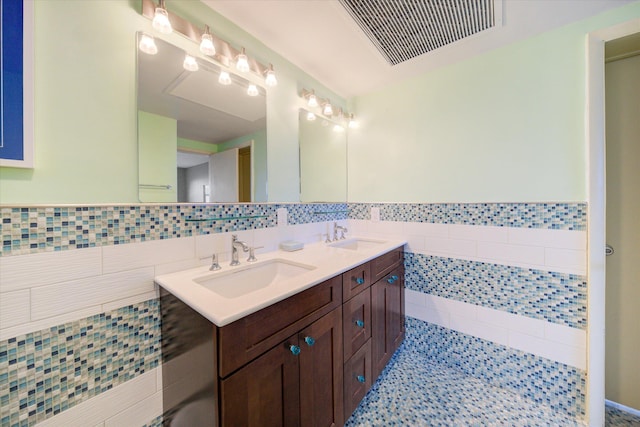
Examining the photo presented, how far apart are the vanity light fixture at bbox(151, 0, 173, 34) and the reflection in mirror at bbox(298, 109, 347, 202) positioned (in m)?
0.95

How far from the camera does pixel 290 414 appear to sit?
88cm

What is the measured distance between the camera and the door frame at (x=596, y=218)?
50.2 inches

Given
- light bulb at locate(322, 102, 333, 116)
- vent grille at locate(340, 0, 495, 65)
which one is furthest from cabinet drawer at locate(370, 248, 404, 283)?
Result: vent grille at locate(340, 0, 495, 65)

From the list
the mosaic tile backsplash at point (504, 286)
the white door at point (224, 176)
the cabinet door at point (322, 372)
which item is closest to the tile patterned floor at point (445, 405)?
the cabinet door at point (322, 372)

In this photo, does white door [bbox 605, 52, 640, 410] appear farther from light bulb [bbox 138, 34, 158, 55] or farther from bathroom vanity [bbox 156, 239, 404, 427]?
light bulb [bbox 138, 34, 158, 55]

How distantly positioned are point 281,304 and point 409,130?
1767 millimetres

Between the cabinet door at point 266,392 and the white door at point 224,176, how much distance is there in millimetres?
843

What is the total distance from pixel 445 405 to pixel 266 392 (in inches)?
50.9

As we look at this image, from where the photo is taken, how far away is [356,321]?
1291 millimetres

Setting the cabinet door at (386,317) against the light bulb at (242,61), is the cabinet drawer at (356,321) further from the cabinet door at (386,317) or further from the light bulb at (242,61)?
the light bulb at (242,61)

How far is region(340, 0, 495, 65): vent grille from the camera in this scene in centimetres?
123

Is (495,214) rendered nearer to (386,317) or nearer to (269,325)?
(386,317)

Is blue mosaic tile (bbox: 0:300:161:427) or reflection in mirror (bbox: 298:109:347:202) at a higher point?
reflection in mirror (bbox: 298:109:347:202)

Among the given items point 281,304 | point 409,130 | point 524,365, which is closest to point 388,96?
point 409,130
